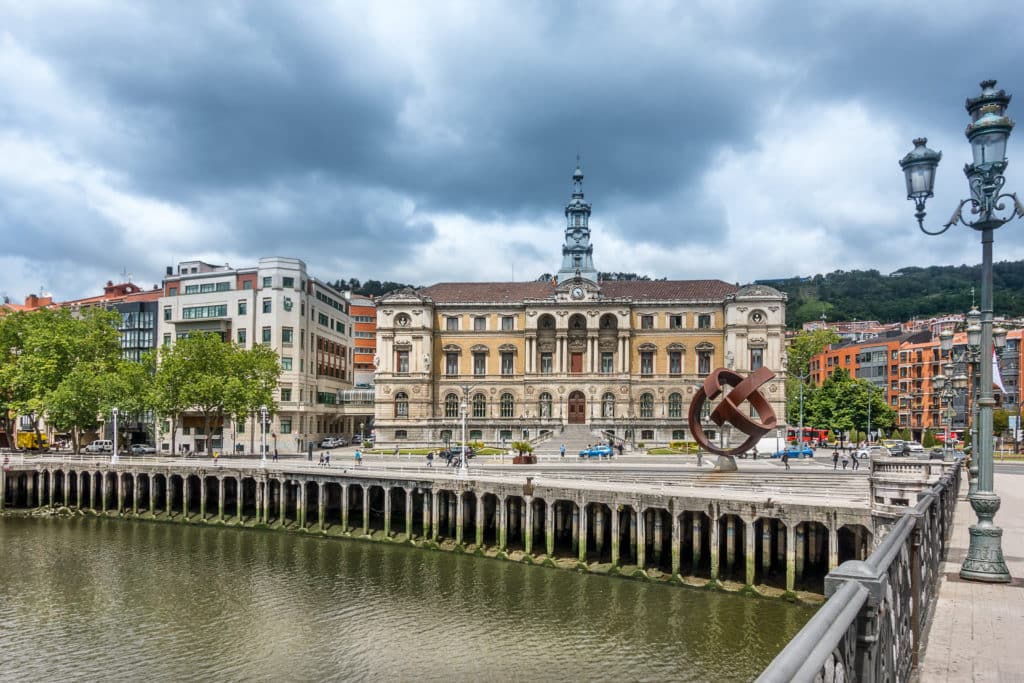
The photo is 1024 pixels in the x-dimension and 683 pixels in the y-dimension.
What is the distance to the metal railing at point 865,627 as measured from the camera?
15.8ft

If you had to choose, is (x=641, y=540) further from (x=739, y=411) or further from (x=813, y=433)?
(x=813, y=433)

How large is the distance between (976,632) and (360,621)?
26190 millimetres

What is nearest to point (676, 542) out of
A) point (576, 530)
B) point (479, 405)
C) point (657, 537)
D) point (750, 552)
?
point (657, 537)

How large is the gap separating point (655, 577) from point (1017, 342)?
10597 centimetres

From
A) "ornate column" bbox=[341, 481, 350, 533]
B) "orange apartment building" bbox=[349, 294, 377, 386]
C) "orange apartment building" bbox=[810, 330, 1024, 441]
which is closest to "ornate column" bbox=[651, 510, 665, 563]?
"ornate column" bbox=[341, 481, 350, 533]

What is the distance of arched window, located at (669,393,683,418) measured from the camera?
100 metres

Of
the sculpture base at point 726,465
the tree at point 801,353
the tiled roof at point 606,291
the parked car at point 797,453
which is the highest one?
the tiled roof at point 606,291

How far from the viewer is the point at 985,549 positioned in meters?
16.2

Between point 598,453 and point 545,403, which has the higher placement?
point 545,403

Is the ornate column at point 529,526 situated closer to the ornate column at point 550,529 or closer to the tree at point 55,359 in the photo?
the ornate column at point 550,529

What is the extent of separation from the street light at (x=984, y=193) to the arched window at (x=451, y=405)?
3439 inches

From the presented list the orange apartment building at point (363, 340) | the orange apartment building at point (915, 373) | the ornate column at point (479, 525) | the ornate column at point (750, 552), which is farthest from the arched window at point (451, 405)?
the ornate column at point (750, 552)

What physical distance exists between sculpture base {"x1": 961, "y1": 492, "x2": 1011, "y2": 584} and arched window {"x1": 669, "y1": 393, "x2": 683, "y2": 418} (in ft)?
277

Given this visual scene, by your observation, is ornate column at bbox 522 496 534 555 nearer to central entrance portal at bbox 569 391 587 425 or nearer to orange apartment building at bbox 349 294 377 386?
central entrance portal at bbox 569 391 587 425
